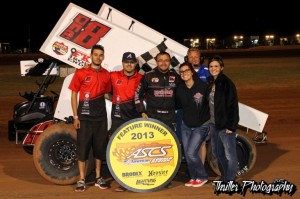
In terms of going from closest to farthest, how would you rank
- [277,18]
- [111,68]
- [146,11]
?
[111,68]
[277,18]
[146,11]

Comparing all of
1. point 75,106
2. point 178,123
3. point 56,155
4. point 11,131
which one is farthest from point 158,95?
point 11,131

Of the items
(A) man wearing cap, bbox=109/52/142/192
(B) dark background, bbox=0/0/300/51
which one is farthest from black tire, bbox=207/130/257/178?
(B) dark background, bbox=0/0/300/51

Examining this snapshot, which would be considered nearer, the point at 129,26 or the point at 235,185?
the point at 235,185

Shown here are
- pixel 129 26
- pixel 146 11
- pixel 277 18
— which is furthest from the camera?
pixel 146 11

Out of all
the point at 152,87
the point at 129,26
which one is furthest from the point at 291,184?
the point at 129,26

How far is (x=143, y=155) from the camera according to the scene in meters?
5.96

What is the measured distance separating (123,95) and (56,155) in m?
1.22

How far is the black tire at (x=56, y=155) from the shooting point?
20.4ft

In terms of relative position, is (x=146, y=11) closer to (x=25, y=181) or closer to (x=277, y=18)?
(x=277, y=18)

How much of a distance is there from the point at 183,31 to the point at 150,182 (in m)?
140

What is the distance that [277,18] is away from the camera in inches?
5340

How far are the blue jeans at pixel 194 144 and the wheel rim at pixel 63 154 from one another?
1.42 m

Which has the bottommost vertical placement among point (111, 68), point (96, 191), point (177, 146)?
point (96, 191)

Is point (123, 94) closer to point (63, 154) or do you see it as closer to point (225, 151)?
point (63, 154)
